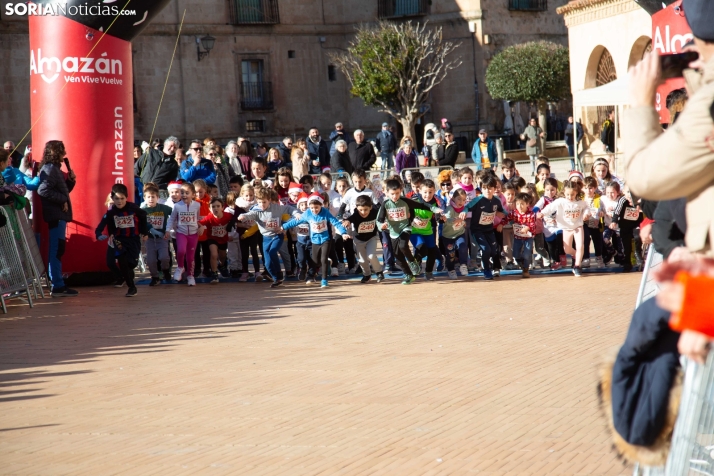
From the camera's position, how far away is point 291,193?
623 inches

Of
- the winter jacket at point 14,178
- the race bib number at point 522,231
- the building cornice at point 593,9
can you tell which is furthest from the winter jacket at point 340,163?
the building cornice at point 593,9

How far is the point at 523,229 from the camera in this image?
14594mm

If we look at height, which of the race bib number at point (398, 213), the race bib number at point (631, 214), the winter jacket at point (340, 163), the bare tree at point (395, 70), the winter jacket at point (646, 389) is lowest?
the winter jacket at point (646, 389)

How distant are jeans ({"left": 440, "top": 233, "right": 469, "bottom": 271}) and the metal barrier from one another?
594 centimetres

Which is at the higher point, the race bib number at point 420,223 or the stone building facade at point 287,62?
the stone building facade at point 287,62

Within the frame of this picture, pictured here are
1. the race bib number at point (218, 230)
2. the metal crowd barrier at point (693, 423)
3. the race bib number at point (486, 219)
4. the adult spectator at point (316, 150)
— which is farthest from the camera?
the adult spectator at point (316, 150)

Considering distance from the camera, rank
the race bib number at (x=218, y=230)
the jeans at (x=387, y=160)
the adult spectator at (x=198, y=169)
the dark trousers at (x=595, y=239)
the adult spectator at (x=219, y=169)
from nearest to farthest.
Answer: the dark trousers at (x=595, y=239) < the race bib number at (x=218, y=230) < the adult spectator at (x=198, y=169) < the adult spectator at (x=219, y=169) < the jeans at (x=387, y=160)

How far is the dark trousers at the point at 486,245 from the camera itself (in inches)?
562

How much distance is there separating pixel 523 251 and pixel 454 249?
1013 mm

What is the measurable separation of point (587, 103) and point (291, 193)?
5.24m

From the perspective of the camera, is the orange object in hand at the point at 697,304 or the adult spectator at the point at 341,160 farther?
the adult spectator at the point at 341,160

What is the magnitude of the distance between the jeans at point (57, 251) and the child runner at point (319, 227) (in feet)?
10.3

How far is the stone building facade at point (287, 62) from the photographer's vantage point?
39.0 metres

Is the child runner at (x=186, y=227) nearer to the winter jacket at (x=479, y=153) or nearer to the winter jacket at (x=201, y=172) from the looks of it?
the winter jacket at (x=201, y=172)
